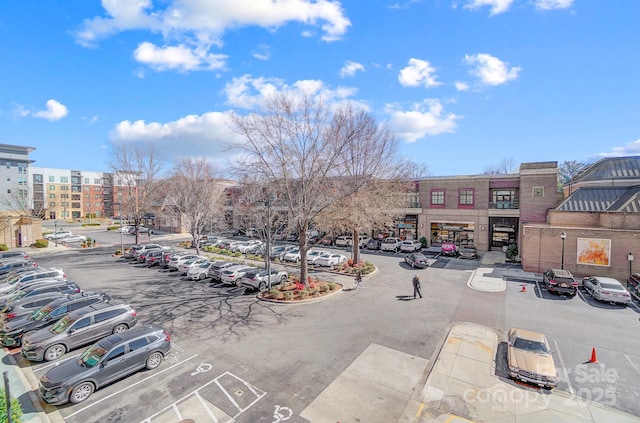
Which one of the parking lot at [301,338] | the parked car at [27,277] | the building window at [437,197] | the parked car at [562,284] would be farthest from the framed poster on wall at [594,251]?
the parked car at [27,277]

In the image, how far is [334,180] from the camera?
2241 cm

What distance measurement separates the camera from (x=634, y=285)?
20.9 m

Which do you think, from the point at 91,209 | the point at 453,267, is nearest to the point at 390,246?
the point at 453,267

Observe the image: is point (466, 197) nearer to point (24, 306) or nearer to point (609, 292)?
point (609, 292)

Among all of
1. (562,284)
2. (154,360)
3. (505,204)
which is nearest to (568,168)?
(505,204)

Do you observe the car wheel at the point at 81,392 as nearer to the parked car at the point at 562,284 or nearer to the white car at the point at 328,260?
the white car at the point at 328,260

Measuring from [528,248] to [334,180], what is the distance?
60.6ft

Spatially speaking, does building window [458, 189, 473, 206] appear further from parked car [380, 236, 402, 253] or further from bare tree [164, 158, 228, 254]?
bare tree [164, 158, 228, 254]

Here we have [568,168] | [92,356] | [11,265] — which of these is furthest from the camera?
[568,168]

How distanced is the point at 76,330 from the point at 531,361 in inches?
705

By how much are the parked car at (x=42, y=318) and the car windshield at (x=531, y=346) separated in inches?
776

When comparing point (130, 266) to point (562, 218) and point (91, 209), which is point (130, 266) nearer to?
point (562, 218)

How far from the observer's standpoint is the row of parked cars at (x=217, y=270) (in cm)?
2214

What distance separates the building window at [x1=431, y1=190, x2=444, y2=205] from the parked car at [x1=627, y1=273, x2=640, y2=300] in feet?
69.3
